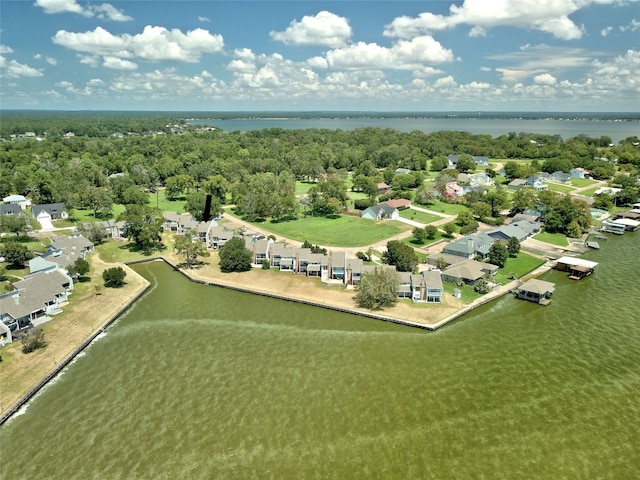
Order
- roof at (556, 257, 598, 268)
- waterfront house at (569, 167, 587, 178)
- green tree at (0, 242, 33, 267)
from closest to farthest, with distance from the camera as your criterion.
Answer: green tree at (0, 242, 33, 267) → roof at (556, 257, 598, 268) → waterfront house at (569, 167, 587, 178)

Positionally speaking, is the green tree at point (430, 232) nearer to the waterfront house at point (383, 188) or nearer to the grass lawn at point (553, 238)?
the grass lawn at point (553, 238)

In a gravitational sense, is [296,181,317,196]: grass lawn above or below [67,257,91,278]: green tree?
above

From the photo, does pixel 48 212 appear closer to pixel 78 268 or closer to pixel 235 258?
pixel 78 268

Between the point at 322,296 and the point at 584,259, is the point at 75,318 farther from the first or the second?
the point at 584,259

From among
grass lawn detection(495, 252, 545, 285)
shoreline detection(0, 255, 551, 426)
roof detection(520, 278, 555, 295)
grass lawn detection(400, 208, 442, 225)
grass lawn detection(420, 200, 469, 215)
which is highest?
grass lawn detection(420, 200, 469, 215)

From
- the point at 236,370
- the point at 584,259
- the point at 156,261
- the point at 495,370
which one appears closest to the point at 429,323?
the point at 495,370

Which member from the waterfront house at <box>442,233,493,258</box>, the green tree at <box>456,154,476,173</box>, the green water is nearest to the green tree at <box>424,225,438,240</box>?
the waterfront house at <box>442,233,493,258</box>

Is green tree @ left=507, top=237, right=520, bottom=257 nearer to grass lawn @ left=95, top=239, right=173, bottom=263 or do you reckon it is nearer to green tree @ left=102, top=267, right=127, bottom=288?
grass lawn @ left=95, top=239, right=173, bottom=263

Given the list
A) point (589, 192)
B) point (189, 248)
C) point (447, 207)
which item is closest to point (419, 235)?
point (447, 207)
